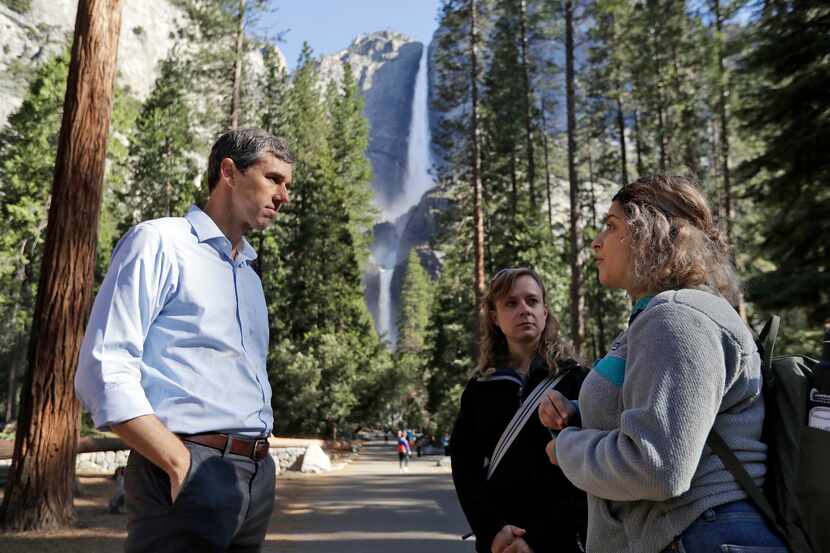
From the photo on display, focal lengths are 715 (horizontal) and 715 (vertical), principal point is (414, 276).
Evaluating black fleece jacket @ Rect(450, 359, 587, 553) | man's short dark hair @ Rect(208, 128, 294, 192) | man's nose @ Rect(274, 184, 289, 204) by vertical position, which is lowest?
black fleece jacket @ Rect(450, 359, 587, 553)

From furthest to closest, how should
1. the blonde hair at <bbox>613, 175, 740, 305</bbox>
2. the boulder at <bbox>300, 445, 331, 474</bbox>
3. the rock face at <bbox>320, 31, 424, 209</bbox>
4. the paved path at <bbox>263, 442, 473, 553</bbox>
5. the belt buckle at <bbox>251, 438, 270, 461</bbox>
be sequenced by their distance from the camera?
1. the rock face at <bbox>320, 31, 424, 209</bbox>
2. the boulder at <bbox>300, 445, 331, 474</bbox>
3. the paved path at <bbox>263, 442, 473, 553</bbox>
4. the belt buckle at <bbox>251, 438, 270, 461</bbox>
5. the blonde hair at <bbox>613, 175, 740, 305</bbox>

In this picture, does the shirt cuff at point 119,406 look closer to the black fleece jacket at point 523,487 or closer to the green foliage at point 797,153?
the black fleece jacket at point 523,487

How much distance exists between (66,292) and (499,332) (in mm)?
5915

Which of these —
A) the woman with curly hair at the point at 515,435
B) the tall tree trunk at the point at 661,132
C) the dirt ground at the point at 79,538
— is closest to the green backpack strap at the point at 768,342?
the woman with curly hair at the point at 515,435

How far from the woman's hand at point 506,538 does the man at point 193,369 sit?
87 centimetres

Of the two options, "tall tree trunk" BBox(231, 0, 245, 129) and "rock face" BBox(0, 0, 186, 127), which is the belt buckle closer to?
"tall tree trunk" BBox(231, 0, 245, 129)

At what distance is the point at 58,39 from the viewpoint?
5269 centimetres

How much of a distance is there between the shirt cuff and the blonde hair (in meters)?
1.43

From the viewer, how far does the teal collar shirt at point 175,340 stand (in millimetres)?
2051

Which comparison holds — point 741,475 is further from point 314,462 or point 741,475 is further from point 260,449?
point 314,462

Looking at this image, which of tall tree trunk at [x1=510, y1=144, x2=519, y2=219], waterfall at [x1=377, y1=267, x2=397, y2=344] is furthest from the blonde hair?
waterfall at [x1=377, y1=267, x2=397, y2=344]

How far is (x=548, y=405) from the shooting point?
6.66ft

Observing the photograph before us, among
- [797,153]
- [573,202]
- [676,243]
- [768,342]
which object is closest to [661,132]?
[573,202]

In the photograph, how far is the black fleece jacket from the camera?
2.78 metres
